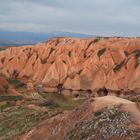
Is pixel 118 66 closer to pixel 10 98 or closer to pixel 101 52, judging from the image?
pixel 101 52

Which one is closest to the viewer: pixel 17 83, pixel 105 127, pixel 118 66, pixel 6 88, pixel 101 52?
pixel 105 127

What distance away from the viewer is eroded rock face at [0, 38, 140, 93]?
77125mm

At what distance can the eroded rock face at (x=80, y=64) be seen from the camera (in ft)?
253

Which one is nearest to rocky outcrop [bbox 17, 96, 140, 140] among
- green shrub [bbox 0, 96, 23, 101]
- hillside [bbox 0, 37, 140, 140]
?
hillside [bbox 0, 37, 140, 140]

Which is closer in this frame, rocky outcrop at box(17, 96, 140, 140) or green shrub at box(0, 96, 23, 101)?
rocky outcrop at box(17, 96, 140, 140)

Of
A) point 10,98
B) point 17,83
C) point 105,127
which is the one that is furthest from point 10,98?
point 105,127

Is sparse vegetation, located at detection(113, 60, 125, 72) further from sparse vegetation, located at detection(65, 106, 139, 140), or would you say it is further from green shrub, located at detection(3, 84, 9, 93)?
sparse vegetation, located at detection(65, 106, 139, 140)

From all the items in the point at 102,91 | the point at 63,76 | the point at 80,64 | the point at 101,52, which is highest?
the point at 101,52

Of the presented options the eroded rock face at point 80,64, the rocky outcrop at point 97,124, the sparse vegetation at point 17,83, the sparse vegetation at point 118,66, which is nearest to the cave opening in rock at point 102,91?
the eroded rock face at point 80,64

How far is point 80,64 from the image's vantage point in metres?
86.0

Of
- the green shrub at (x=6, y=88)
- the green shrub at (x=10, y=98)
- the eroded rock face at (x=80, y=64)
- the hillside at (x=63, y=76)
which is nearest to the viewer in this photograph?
the hillside at (x=63, y=76)

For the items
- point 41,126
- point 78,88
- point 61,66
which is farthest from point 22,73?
point 41,126

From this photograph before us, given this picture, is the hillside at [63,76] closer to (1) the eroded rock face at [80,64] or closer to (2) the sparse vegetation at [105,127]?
(1) the eroded rock face at [80,64]

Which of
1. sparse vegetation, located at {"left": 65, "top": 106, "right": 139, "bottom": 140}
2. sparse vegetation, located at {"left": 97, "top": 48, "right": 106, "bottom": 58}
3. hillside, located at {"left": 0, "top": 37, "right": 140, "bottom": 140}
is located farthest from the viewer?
sparse vegetation, located at {"left": 97, "top": 48, "right": 106, "bottom": 58}
